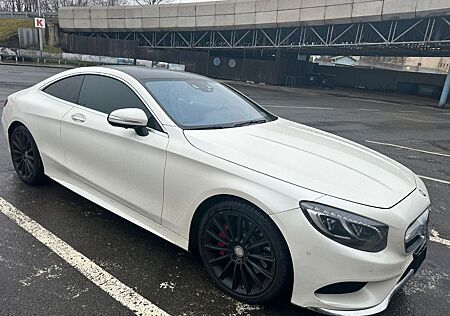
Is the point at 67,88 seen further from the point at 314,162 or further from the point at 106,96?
the point at 314,162

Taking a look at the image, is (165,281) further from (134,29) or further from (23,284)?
(134,29)

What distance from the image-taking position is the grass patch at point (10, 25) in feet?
124

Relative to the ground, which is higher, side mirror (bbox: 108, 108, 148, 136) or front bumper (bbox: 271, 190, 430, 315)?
side mirror (bbox: 108, 108, 148, 136)

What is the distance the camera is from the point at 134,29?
37.7m

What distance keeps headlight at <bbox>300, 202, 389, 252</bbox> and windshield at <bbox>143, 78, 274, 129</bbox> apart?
128cm

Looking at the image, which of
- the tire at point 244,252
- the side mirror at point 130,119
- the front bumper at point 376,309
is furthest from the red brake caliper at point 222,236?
the side mirror at point 130,119

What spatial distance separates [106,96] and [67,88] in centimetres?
72

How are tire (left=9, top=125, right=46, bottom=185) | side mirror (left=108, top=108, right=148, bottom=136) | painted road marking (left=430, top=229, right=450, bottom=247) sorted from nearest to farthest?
side mirror (left=108, top=108, right=148, bottom=136) → painted road marking (left=430, top=229, right=450, bottom=247) → tire (left=9, top=125, right=46, bottom=185)

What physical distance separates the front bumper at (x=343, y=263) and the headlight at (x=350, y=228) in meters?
0.03

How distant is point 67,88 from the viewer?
378cm

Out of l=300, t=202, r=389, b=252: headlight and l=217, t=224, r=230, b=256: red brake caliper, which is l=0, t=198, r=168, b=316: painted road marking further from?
l=300, t=202, r=389, b=252: headlight

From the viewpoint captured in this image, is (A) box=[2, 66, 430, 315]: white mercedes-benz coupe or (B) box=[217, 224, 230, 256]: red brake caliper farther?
(B) box=[217, 224, 230, 256]: red brake caliper

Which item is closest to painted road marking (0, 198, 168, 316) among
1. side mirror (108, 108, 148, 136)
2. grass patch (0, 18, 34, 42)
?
side mirror (108, 108, 148, 136)

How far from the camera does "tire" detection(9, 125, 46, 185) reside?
3973 mm
